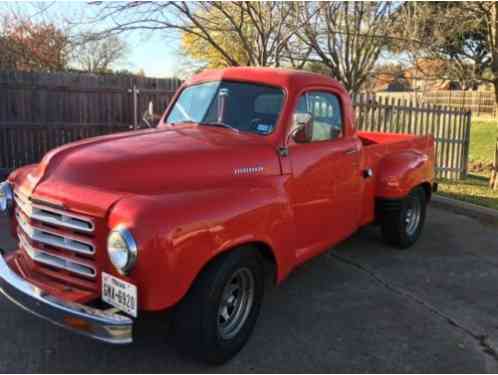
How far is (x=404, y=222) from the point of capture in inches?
231

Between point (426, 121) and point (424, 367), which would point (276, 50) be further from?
point (424, 367)

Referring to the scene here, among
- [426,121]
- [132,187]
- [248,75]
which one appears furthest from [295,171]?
[426,121]

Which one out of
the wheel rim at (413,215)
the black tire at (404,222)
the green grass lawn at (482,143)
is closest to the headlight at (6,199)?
the black tire at (404,222)

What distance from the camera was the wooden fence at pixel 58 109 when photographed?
9234 mm

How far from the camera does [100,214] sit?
9.55ft

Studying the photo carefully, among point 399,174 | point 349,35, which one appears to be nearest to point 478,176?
point 349,35

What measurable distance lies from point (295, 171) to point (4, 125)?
23.7ft

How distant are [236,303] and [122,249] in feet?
3.55

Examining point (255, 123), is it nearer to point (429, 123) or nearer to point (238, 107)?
point (238, 107)

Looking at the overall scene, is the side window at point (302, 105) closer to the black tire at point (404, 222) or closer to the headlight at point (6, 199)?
the black tire at point (404, 222)

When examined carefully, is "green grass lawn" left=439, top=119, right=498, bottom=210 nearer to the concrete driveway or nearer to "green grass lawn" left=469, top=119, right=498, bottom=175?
"green grass lawn" left=469, top=119, right=498, bottom=175

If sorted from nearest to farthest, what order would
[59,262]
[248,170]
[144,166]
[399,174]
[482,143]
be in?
[59,262] < [144,166] < [248,170] < [399,174] < [482,143]

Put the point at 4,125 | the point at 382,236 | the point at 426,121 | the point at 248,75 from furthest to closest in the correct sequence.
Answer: the point at 426,121 < the point at 4,125 < the point at 382,236 < the point at 248,75

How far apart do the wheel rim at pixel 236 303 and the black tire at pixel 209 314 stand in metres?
0.02
